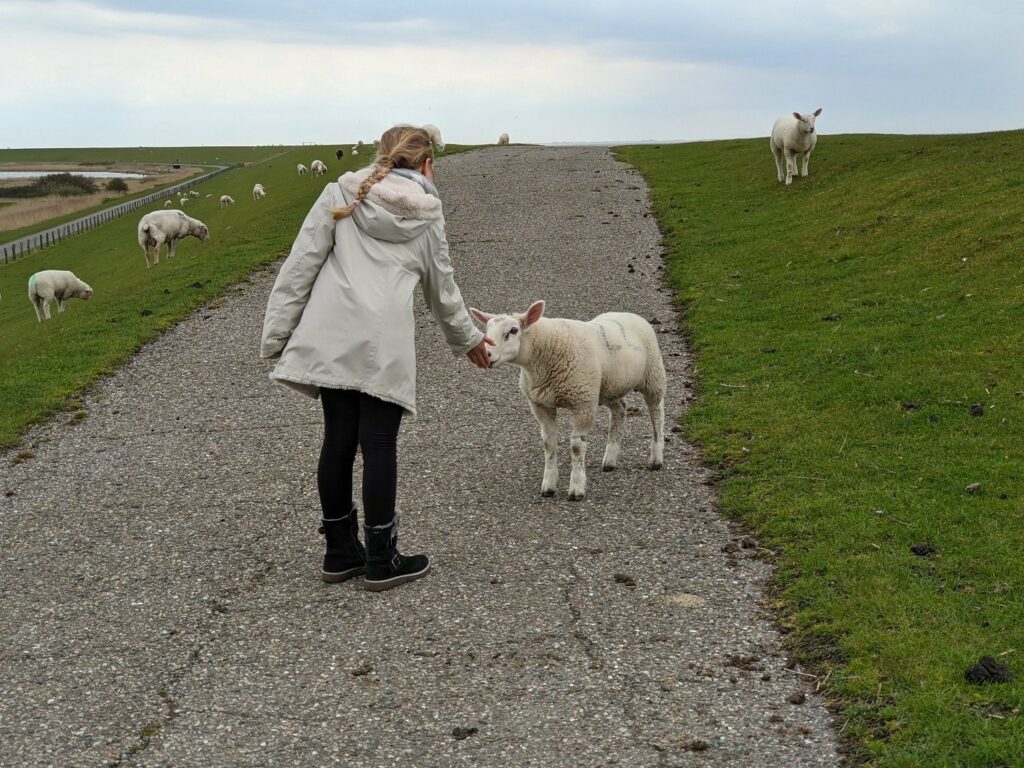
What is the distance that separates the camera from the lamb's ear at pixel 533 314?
7.75 meters

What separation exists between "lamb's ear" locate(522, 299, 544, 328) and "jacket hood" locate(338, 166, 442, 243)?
1.74 m

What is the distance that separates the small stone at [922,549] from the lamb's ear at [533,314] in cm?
308

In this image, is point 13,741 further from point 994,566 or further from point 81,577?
point 994,566

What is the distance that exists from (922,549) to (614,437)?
9.97ft

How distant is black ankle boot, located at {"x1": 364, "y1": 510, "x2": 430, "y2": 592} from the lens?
21.1 feet

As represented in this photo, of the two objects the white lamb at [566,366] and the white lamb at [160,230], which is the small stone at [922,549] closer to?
the white lamb at [566,366]

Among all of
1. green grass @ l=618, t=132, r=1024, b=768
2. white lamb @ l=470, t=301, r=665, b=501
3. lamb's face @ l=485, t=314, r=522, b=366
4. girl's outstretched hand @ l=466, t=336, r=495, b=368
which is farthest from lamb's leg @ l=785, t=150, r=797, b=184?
girl's outstretched hand @ l=466, t=336, r=495, b=368

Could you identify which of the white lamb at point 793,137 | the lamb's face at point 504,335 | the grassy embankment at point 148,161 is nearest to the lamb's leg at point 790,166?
the white lamb at point 793,137

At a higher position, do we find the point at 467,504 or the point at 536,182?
the point at 536,182

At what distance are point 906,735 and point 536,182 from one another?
27070mm

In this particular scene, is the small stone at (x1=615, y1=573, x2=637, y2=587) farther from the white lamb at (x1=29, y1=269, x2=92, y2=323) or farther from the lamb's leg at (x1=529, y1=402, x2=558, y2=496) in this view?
the white lamb at (x1=29, y1=269, x2=92, y2=323)

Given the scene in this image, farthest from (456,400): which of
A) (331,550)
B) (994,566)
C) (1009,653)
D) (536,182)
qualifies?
(536,182)

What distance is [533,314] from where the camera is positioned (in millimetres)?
7824

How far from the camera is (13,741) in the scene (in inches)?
191
